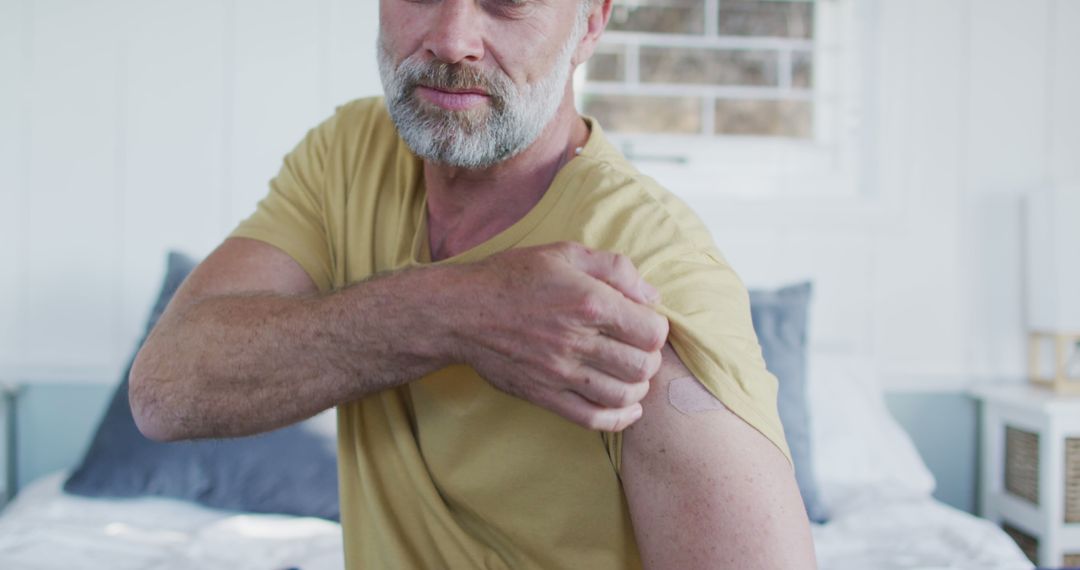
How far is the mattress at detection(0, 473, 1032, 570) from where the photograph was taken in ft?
5.69

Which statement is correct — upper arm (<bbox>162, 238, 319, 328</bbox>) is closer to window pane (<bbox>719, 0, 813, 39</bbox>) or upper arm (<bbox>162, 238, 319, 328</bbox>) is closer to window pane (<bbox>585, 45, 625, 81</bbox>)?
window pane (<bbox>585, 45, 625, 81</bbox>)

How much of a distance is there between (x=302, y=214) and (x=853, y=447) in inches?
64.7

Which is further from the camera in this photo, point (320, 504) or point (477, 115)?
point (320, 504)

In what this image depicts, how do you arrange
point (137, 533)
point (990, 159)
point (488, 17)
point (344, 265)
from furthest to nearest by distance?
point (990, 159)
point (137, 533)
point (344, 265)
point (488, 17)

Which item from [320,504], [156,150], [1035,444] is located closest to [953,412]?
[1035,444]

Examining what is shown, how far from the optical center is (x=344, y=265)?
3.82 ft

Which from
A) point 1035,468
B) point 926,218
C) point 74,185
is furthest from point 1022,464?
point 74,185

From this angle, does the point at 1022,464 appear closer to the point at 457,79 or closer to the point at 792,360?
the point at 792,360

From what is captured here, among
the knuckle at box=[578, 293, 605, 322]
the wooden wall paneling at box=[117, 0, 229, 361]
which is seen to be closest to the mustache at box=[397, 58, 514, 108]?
the knuckle at box=[578, 293, 605, 322]

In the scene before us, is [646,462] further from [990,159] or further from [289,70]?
[990,159]

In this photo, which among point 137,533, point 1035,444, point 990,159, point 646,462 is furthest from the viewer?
point 990,159

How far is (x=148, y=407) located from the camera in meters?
0.99

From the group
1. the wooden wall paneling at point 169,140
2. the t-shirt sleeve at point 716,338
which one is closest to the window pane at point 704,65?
the wooden wall paneling at point 169,140

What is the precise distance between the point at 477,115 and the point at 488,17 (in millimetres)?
106
